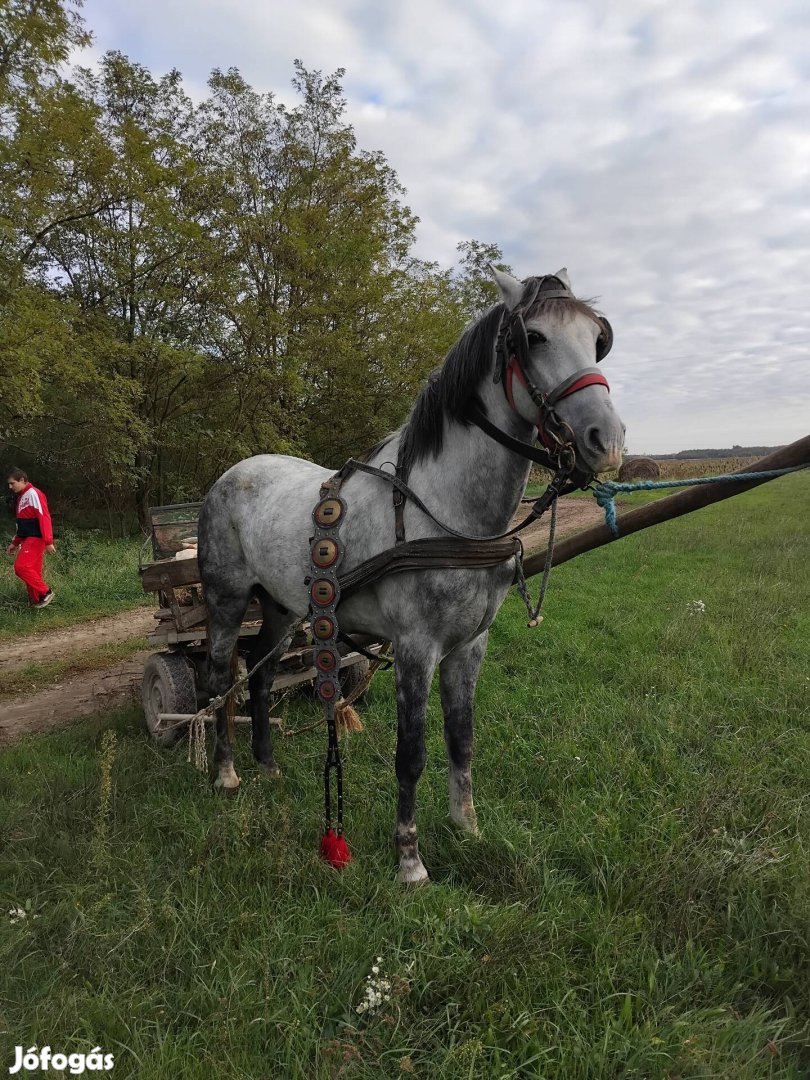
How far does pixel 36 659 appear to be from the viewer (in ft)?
21.5

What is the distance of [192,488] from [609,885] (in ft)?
51.8

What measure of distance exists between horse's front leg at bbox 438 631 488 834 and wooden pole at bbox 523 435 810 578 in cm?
61

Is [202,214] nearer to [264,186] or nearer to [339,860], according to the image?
[264,186]

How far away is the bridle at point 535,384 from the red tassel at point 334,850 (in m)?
1.93

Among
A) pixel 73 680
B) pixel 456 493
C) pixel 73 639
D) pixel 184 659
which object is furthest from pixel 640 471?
pixel 456 493

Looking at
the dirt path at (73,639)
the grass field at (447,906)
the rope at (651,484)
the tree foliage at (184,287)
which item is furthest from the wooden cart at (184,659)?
the tree foliage at (184,287)

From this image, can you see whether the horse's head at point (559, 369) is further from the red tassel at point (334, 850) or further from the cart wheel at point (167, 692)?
the cart wheel at point (167, 692)

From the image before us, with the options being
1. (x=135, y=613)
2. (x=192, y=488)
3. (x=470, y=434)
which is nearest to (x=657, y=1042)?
(x=470, y=434)

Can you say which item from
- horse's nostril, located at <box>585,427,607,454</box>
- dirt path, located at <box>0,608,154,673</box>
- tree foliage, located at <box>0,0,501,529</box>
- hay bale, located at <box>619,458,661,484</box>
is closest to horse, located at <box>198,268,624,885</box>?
horse's nostril, located at <box>585,427,607,454</box>

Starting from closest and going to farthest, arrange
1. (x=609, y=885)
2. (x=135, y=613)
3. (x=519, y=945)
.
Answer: (x=519, y=945) < (x=609, y=885) < (x=135, y=613)

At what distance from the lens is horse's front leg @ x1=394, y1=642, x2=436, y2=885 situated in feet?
8.49

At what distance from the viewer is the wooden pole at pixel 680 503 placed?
2.08 metres

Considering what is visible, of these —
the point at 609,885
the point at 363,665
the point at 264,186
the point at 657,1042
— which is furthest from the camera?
the point at 264,186

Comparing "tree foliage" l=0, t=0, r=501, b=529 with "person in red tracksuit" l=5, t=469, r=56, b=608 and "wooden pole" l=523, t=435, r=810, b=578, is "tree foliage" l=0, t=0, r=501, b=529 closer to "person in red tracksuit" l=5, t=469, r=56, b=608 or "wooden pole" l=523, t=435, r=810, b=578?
"person in red tracksuit" l=5, t=469, r=56, b=608
